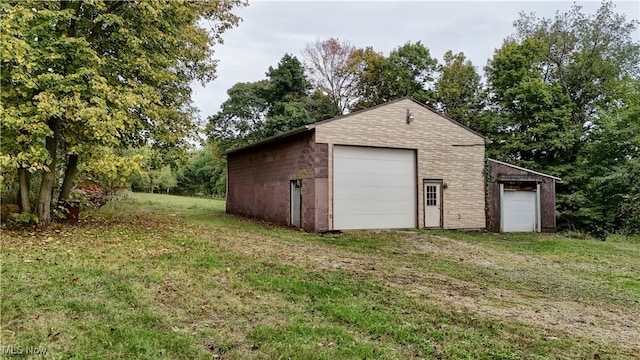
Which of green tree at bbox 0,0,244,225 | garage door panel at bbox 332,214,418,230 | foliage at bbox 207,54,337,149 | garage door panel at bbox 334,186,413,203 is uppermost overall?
foliage at bbox 207,54,337,149

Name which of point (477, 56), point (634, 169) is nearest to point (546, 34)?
point (477, 56)

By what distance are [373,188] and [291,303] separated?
9.09 metres

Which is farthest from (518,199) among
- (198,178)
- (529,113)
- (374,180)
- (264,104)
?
(198,178)

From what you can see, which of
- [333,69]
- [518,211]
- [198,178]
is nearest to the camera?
[518,211]

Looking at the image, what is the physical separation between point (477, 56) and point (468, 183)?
16862mm

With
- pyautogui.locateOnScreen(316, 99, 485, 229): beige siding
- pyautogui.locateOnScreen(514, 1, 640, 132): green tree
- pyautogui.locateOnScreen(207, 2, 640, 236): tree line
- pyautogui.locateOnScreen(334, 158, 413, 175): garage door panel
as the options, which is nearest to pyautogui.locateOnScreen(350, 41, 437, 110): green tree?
pyautogui.locateOnScreen(207, 2, 640, 236): tree line

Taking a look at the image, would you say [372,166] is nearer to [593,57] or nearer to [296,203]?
[296,203]

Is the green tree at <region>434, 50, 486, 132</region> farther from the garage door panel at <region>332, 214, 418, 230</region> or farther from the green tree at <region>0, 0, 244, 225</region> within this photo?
the green tree at <region>0, 0, 244, 225</region>

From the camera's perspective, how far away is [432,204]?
14469mm

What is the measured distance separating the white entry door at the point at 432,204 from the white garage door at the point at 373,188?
0.52 m

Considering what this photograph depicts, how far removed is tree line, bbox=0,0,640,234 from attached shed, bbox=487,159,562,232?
276cm

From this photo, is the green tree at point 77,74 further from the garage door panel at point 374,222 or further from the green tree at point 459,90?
the green tree at point 459,90

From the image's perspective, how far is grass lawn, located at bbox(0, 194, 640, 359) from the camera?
3.50 m

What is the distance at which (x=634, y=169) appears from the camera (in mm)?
15789
